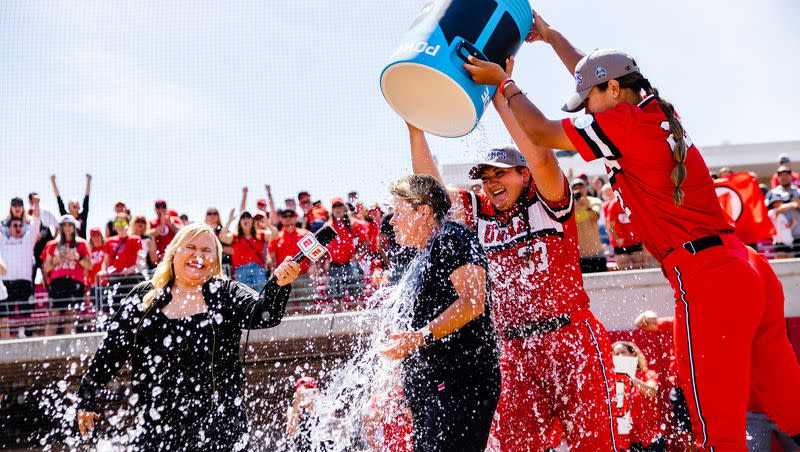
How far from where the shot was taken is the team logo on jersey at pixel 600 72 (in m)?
2.80

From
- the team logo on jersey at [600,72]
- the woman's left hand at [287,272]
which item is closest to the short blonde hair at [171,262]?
the woman's left hand at [287,272]

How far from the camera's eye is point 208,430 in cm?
318

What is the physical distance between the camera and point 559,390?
10.6 feet

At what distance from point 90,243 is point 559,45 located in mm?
6905

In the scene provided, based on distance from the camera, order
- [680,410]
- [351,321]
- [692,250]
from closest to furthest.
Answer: [692,250]
[680,410]
[351,321]

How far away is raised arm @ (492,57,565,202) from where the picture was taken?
3.11m

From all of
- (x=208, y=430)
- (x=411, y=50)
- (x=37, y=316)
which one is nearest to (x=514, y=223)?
(x=411, y=50)

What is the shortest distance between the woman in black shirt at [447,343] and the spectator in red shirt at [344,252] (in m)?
4.45

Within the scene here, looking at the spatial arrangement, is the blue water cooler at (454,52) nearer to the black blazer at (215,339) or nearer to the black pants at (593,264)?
the black blazer at (215,339)

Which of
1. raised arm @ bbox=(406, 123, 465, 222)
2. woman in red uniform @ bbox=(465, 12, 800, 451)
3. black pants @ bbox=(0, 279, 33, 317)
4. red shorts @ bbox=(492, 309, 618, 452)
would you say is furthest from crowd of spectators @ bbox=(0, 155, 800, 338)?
woman in red uniform @ bbox=(465, 12, 800, 451)

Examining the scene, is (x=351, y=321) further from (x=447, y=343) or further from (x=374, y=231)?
(x=447, y=343)

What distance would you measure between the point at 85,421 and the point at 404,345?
1810 mm

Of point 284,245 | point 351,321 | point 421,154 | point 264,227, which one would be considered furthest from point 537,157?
point 264,227

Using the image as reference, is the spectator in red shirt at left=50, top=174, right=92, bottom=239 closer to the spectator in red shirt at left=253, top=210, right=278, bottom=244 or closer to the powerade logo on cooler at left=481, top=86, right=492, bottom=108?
the spectator in red shirt at left=253, top=210, right=278, bottom=244
